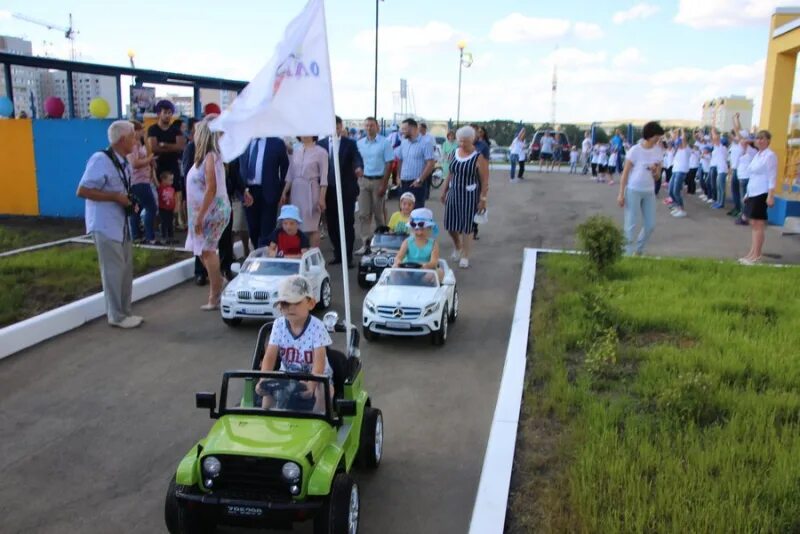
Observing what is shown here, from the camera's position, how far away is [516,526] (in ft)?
13.8

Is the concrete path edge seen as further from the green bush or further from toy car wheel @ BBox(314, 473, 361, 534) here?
the green bush

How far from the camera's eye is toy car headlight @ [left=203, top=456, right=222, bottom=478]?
12.6ft

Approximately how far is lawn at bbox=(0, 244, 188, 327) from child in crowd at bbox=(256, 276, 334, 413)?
15.1 feet

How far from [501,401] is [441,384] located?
0.88 meters

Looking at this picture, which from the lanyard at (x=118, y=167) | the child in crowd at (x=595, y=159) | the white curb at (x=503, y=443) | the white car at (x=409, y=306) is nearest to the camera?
the white curb at (x=503, y=443)

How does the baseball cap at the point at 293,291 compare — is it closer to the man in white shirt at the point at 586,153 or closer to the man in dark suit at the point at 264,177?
the man in dark suit at the point at 264,177

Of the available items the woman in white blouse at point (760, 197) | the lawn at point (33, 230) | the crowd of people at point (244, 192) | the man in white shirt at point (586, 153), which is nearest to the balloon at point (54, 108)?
the lawn at point (33, 230)

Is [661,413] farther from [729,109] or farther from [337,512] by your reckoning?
[729,109]

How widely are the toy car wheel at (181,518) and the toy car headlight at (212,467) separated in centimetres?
20

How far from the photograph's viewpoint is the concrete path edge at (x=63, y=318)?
7.34m

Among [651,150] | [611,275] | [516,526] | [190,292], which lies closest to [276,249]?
[190,292]

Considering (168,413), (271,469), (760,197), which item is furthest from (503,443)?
(760,197)

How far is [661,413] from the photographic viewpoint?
5.41m

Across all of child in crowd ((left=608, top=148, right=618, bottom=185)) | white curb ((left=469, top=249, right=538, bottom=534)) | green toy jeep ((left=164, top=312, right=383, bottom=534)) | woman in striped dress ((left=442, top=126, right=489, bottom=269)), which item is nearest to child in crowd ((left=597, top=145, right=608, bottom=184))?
child in crowd ((left=608, top=148, right=618, bottom=185))
